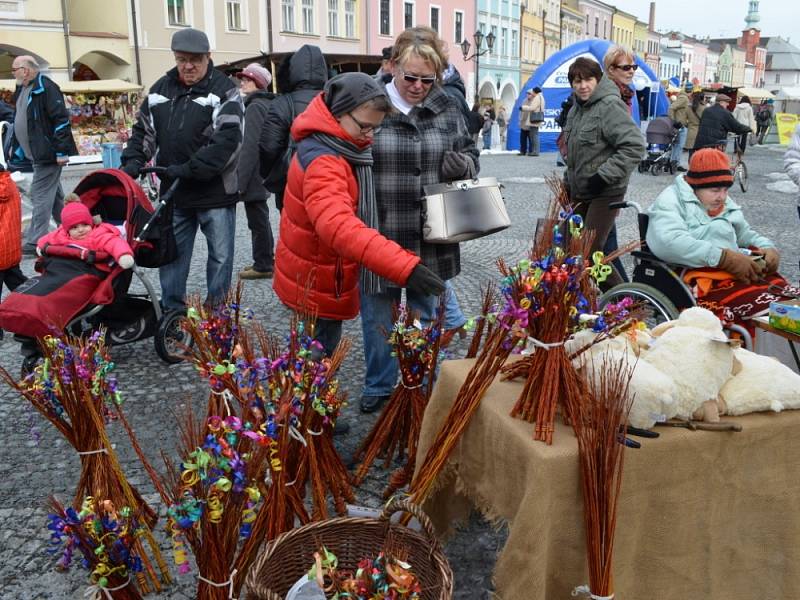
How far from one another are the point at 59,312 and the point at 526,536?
3.00 metres

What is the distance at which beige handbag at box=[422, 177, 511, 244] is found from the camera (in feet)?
11.2

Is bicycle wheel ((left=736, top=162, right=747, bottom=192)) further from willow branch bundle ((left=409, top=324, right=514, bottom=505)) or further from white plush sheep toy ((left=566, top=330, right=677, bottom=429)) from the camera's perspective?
willow branch bundle ((left=409, top=324, right=514, bottom=505))

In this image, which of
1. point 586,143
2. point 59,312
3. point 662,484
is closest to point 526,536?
point 662,484

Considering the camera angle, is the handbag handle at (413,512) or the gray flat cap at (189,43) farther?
the gray flat cap at (189,43)

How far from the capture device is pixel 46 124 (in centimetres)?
756

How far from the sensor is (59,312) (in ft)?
13.4

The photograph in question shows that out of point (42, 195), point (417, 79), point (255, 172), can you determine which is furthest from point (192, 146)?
point (42, 195)

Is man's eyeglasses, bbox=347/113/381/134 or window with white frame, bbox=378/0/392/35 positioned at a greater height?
window with white frame, bbox=378/0/392/35

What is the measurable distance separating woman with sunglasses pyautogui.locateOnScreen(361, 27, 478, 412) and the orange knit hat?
1.15 meters

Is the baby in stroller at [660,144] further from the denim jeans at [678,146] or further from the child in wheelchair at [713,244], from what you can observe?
the child in wheelchair at [713,244]

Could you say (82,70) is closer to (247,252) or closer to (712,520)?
(247,252)

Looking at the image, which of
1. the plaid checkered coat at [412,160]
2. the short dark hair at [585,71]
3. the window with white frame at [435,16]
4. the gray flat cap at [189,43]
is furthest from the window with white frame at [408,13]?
the plaid checkered coat at [412,160]

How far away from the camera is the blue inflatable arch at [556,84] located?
20.1 meters

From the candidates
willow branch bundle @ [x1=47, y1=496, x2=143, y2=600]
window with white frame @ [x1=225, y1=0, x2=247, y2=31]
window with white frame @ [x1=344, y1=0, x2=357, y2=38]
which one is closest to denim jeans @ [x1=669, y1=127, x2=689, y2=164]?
willow branch bundle @ [x1=47, y1=496, x2=143, y2=600]
